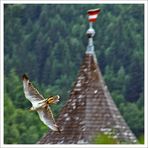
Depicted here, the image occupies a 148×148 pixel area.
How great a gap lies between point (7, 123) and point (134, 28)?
29.1 ft

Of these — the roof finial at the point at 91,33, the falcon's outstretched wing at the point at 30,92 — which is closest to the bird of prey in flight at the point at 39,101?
the falcon's outstretched wing at the point at 30,92

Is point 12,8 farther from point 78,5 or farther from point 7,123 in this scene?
point 7,123

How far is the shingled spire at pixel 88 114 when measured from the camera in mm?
23375

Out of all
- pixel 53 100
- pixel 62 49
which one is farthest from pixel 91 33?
pixel 62 49

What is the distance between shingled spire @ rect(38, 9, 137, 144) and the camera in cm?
2338

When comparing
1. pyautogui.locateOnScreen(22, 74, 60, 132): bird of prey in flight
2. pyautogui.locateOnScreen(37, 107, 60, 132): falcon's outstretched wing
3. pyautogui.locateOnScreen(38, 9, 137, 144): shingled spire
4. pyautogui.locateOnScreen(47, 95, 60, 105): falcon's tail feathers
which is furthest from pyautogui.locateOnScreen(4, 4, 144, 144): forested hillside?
pyautogui.locateOnScreen(47, 95, 60, 105): falcon's tail feathers

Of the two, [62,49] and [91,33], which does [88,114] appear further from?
[62,49]

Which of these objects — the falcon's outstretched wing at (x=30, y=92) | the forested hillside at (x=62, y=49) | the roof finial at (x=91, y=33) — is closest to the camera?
the falcon's outstretched wing at (x=30, y=92)

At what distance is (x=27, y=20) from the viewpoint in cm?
5253

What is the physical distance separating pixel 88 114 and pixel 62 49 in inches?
1056

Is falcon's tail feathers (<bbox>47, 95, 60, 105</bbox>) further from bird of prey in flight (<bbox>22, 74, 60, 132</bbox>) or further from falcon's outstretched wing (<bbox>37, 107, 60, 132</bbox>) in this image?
falcon's outstretched wing (<bbox>37, 107, 60, 132</bbox>)

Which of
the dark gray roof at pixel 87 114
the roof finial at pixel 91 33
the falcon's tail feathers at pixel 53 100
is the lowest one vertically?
the dark gray roof at pixel 87 114

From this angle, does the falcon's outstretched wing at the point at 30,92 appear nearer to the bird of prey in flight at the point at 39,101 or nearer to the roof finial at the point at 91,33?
the bird of prey in flight at the point at 39,101

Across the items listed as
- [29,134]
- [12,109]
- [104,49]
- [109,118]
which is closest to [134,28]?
[104,49]
